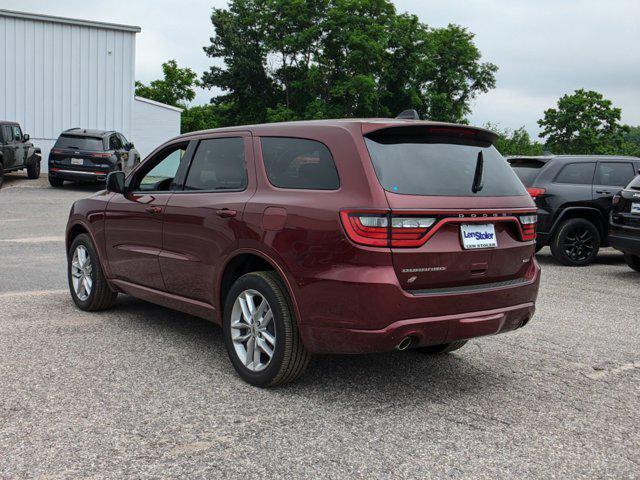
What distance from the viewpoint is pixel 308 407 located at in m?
4.04

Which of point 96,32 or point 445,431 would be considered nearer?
point 445,431

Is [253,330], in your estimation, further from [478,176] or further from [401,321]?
[478,176]

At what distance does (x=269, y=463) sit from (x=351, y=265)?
1.12 metres

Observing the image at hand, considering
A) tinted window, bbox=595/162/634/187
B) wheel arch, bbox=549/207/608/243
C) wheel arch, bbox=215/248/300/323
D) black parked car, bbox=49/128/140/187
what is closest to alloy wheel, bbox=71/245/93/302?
wheel arch, bbox=215/248/300/323

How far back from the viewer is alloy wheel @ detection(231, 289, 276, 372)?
428cm

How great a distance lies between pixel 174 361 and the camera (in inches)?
192

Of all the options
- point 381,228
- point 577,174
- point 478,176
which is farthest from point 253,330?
point 577,174

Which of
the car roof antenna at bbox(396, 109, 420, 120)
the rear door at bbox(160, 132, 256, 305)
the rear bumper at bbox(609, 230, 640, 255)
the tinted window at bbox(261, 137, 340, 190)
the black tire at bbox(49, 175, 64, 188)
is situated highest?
the car roof antenna at bbox(396, 109, 420, 120)

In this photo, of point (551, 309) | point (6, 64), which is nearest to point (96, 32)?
point (6, 64)

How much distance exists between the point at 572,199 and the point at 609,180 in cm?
84

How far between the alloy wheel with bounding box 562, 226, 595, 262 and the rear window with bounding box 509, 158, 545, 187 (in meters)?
1.01

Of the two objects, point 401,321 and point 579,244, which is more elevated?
point 401,321

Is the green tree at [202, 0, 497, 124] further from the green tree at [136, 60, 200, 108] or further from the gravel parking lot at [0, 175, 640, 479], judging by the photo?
the gravel parking lot at [0, 175, 640, 479]

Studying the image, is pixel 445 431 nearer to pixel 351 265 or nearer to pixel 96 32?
pixel 351 265
